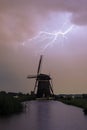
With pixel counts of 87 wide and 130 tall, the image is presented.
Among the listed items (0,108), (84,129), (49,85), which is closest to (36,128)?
(84,129)

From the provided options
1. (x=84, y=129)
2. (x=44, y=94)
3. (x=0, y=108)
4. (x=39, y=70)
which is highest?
(x=39, y=70)

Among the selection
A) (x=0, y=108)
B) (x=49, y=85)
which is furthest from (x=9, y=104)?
(x=49, y=85)

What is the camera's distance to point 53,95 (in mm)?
125875

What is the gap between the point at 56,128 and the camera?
28797 millimetres

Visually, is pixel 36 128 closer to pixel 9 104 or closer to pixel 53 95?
pixel 9 104

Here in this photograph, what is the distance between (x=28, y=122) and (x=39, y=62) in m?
89.8

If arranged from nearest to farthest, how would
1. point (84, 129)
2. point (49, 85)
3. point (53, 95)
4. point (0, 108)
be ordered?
point (84, 129) < point (0, 108) < point (49, 85) < point (53, 95)

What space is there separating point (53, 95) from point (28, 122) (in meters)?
92.4

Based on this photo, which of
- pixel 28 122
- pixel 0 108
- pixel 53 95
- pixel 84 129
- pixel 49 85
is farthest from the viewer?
pixel 53 95

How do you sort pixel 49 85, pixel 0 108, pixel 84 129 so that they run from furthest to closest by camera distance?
pixel 49 85 < pixel 0 108 < pixel 84 129

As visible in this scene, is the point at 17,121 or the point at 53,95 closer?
the point at 17,121

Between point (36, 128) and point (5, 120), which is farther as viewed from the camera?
point (5, 120)

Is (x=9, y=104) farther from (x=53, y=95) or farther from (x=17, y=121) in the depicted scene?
(x=53, y=95)

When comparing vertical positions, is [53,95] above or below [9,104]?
above
